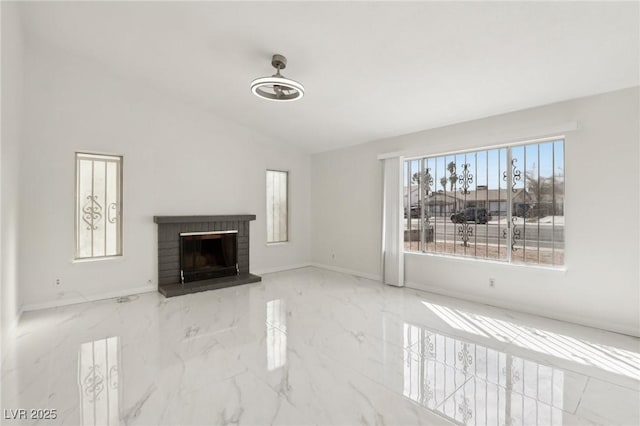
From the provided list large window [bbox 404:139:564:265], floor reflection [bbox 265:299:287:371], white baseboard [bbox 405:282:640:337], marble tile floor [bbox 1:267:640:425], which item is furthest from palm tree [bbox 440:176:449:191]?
floor reflection [bbox 265:299:287:371]

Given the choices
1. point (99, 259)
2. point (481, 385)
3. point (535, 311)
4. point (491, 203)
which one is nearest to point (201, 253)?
point (99, 259)

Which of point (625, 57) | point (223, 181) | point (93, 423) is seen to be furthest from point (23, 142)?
point (625, 57)

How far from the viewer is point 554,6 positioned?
2.36m

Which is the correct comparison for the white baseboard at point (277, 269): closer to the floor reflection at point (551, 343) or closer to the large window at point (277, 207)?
the large window at point (277, 207)

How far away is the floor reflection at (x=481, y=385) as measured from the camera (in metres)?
1.98

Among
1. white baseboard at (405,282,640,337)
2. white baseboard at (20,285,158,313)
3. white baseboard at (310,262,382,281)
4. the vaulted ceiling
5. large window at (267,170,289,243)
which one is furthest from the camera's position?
large window at (267,170,289,243)

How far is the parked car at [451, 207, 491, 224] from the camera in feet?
14.4

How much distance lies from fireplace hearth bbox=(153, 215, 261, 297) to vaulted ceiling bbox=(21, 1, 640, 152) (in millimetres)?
2179

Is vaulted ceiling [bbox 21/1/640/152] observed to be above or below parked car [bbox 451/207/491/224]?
above

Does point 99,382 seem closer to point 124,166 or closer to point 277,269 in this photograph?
point 124,166

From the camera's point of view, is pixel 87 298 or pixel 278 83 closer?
pixel 278 83

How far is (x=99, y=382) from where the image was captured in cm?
230

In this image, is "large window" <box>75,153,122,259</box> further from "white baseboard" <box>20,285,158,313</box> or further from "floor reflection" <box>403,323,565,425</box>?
"floor reflection" <box>403,323,565,425</box>

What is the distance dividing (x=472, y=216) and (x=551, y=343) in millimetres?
1961
